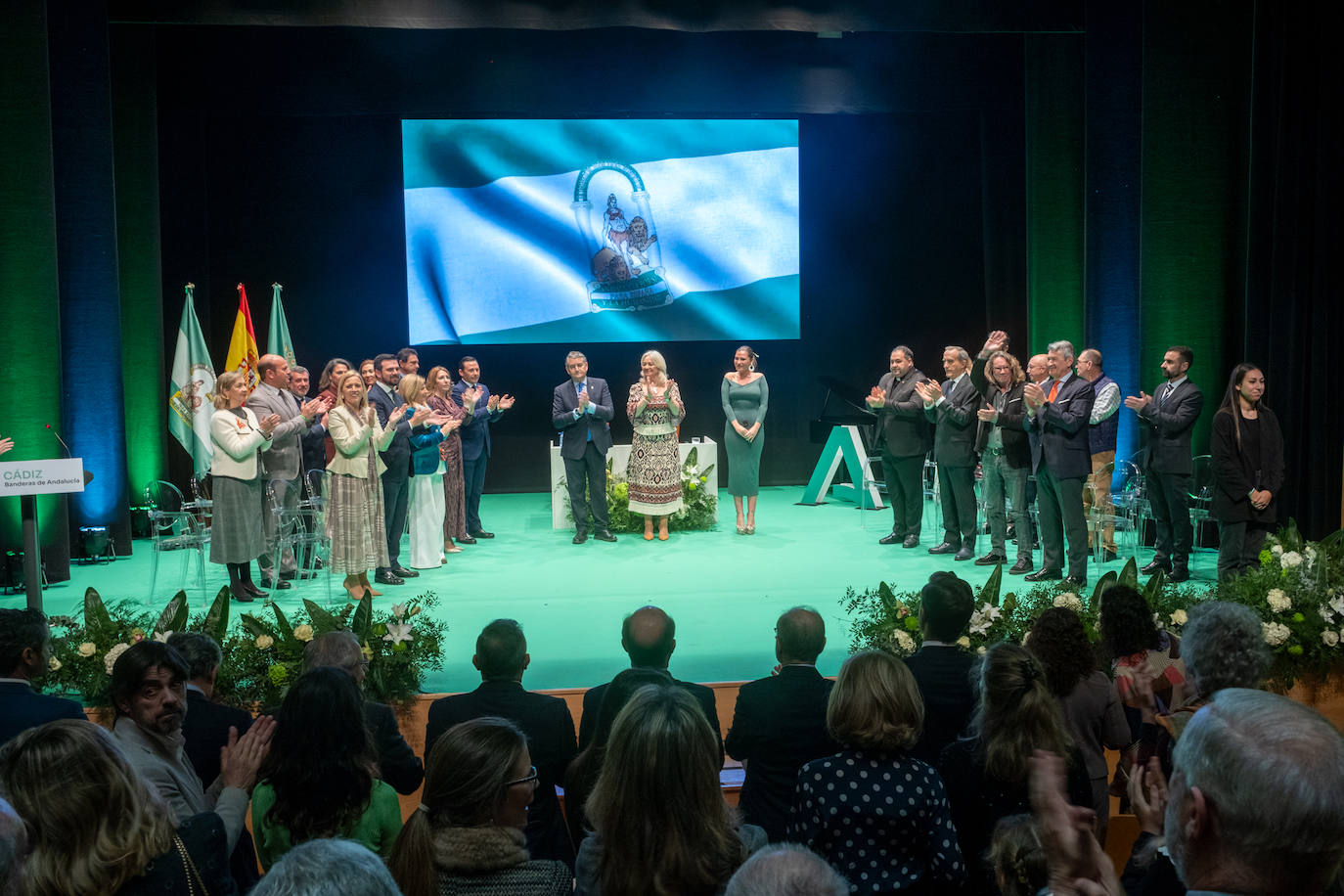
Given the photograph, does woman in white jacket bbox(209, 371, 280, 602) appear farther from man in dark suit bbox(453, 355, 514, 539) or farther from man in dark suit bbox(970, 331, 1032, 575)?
man in dark suit bbox(970, 331, 1032, 575)

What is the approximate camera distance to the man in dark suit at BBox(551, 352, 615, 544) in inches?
366

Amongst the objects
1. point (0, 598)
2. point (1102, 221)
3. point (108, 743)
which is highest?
point (1102, 221)

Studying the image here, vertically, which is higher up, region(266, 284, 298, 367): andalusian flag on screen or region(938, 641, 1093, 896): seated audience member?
region(266, 284, 298, 367): andalusian flag on screen

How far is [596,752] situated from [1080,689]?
132cm

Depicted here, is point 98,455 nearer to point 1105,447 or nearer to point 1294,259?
point 1105,447

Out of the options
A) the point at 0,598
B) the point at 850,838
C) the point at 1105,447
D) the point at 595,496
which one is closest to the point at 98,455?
the point at 0,598

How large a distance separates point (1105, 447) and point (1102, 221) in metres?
2.34

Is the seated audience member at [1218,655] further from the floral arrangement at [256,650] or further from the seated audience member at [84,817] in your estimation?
the floral arrangement at [256,650]

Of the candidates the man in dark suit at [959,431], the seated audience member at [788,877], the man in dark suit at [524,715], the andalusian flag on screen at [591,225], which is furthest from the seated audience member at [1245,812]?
the andalusian flag on screen at [591,225]

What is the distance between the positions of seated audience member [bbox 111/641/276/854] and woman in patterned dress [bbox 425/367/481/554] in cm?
584

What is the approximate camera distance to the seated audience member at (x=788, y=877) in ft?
5.23

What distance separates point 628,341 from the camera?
1203cm

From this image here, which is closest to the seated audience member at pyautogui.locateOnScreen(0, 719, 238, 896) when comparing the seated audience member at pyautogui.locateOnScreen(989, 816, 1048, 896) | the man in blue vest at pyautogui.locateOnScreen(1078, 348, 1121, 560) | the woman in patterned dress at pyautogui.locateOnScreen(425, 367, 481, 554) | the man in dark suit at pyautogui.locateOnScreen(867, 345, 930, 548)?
the seated audience member at pyautogui.locateOnScreen(989, 816, 1048, 896)

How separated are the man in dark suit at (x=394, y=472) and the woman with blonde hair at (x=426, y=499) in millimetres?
109
